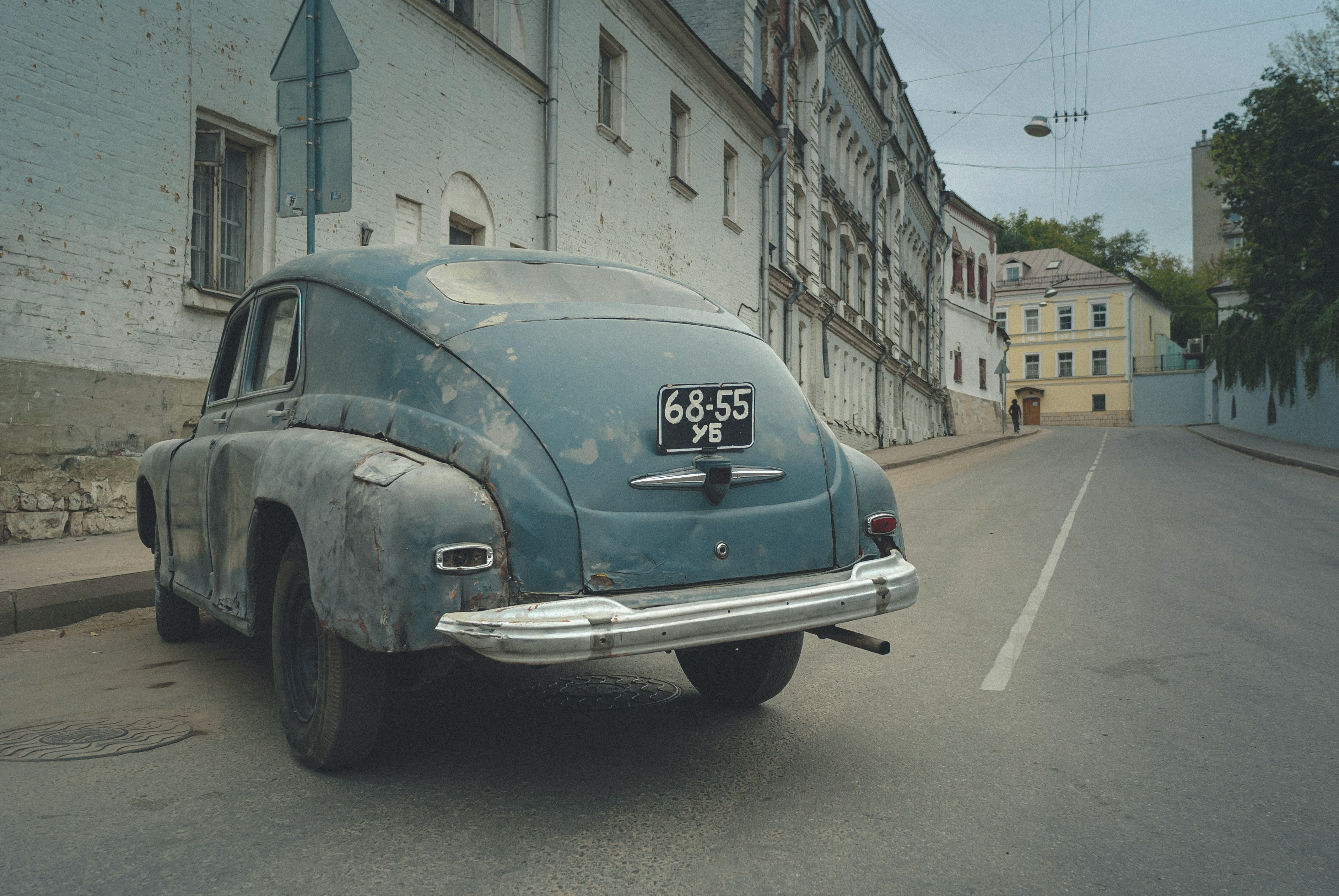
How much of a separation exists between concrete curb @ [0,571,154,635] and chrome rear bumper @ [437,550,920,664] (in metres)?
4.24

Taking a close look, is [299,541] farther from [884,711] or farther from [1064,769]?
[1064,769]

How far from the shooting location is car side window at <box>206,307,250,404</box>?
15.6ft

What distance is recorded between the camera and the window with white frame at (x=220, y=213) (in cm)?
945

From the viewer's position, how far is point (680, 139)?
65.4 ft

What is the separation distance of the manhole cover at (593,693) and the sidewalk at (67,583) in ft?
10.6

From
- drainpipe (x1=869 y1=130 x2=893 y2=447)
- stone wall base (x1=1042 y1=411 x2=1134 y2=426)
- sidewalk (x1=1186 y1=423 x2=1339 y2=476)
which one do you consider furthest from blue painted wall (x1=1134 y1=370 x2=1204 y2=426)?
drainpipe (x1=869 y1=130 x2=893 y2=447)

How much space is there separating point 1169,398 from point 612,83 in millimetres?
61311

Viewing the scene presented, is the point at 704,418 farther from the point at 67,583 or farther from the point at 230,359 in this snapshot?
the point at 67,583

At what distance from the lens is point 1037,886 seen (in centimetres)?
262

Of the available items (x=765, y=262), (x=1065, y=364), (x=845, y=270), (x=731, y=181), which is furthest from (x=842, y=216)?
(x=1065, y=364)

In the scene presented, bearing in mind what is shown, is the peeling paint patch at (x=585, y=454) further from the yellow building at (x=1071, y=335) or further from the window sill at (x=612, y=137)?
the yellow building at (x=1071, y=335)

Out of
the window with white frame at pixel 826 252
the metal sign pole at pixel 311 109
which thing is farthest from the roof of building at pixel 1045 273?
the metal sign pole at pixel 311 109

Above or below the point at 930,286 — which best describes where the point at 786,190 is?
below

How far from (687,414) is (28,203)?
7.01 m
